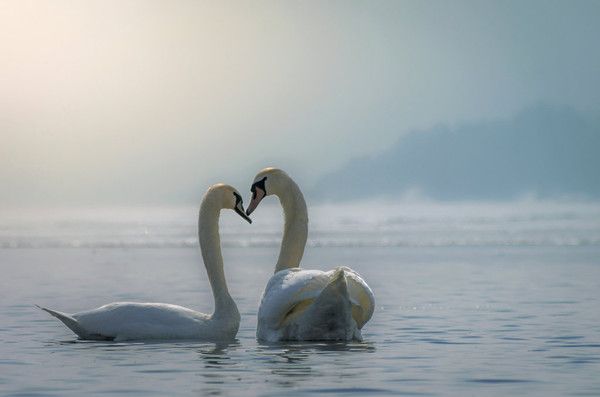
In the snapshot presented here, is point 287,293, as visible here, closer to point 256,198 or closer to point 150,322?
point 150,322

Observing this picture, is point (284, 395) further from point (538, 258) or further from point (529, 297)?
point (538, 258)

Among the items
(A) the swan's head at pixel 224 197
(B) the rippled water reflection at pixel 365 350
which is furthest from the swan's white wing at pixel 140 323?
(A) the swan's head at pixel 224 197

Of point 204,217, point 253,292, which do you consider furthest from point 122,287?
point 204,217

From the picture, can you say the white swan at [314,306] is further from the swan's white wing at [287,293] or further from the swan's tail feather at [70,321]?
the swan's tail feather at [70,321]

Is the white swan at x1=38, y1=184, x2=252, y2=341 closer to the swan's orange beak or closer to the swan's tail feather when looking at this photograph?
the swan's tail feather

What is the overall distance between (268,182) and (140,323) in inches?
93.9

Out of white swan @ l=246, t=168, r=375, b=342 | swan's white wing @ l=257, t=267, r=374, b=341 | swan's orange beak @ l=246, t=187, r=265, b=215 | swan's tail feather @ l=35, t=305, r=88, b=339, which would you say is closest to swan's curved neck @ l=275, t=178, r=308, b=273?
swan's orange beak @ l=246, t=187, r=265, b=215

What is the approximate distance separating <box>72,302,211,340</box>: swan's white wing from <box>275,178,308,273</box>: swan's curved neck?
1538 millimetres

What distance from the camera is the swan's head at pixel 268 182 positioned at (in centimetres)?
1503

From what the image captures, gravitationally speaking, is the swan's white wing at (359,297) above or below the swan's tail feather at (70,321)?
above

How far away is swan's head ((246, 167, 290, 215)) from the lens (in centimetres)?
1503

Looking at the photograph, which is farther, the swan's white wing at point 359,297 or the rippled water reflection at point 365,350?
the swan's white wing at point 359,297

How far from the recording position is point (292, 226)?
49.0ft

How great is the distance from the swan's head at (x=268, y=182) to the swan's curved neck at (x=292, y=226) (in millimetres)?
53
